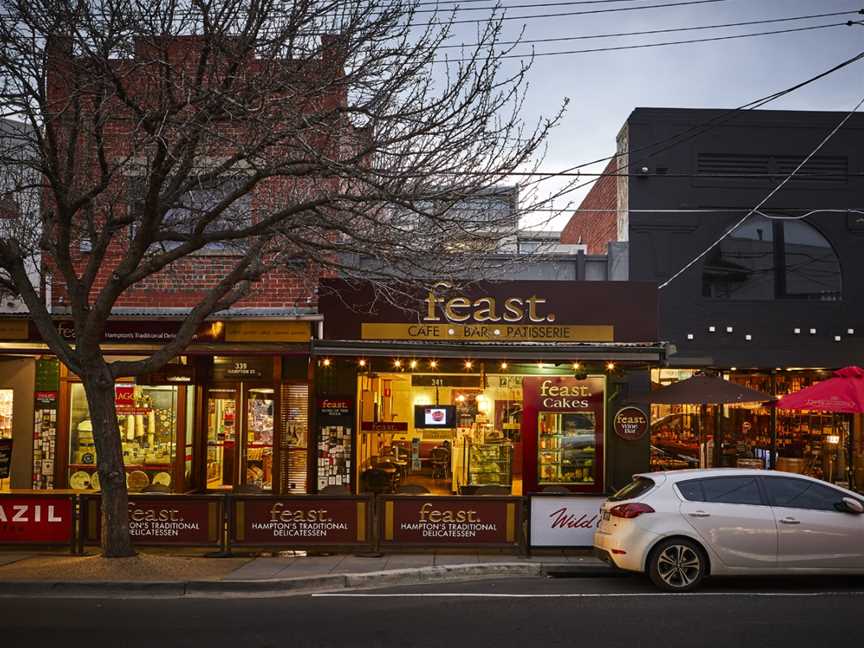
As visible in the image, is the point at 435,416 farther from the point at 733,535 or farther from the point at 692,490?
the point at 733,535

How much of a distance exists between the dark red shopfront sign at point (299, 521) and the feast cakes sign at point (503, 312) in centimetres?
394

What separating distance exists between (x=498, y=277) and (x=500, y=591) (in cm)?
662

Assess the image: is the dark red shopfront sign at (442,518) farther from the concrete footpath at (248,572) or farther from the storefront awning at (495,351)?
the storefront awning at (495,351)

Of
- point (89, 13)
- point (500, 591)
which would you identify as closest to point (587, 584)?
point (500, 591)

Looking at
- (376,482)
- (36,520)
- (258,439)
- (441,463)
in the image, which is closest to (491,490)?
(441,463)

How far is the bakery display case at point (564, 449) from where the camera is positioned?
53.4ft

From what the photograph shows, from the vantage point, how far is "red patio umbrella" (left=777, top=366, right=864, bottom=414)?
13.4 meters

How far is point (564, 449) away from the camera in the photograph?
1634 centimetres

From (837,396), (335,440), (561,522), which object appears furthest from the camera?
(335,440)

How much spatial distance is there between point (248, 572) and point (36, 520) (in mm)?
3378

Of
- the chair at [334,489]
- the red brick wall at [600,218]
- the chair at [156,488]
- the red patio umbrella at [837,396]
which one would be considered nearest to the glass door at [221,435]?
the chair at [156,488]

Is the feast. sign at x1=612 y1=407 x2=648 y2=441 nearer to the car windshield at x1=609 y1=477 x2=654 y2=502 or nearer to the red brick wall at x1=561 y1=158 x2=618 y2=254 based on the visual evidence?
the red brick wall at x1=561 y1=158 x2=618 y2=254

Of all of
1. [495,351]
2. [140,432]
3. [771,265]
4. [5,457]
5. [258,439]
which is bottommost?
[5,457]

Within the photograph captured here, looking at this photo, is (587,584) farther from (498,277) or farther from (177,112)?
(177,112)
